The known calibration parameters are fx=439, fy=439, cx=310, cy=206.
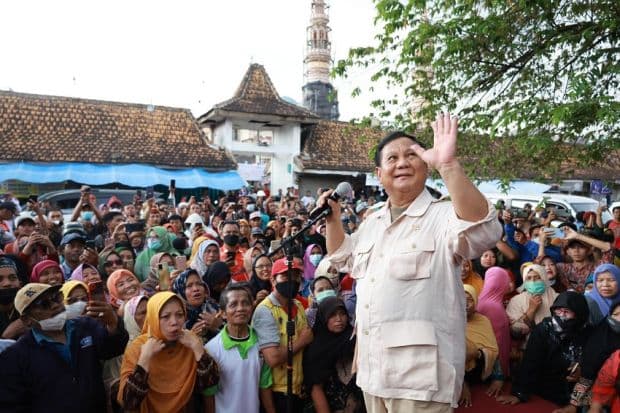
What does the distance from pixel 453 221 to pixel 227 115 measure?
676 inches

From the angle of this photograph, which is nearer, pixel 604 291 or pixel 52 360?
pixel 52 360

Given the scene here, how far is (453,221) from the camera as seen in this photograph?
68.4 inches

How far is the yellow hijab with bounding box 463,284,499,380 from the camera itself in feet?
11.3

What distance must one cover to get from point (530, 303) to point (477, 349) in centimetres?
103

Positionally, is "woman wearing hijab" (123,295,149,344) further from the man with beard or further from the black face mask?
the black face mask

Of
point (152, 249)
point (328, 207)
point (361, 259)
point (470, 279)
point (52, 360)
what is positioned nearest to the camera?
point (361, 259)

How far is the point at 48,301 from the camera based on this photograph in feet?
8.27

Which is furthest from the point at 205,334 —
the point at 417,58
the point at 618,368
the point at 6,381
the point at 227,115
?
the point at 227,115

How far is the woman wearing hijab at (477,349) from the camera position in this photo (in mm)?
3400

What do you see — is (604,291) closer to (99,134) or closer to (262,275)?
(262,275)

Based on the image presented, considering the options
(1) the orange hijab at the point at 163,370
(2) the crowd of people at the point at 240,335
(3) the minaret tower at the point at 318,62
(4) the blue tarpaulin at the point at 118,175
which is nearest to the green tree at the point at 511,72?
(2) the crowd of people at the point at 240,335

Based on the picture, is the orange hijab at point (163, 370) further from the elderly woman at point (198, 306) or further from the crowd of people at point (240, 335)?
the elderly woman at point (198, 306)

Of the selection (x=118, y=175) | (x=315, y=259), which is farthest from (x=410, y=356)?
(x=118, y=175)

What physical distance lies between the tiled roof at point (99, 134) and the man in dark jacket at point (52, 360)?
13745mm
